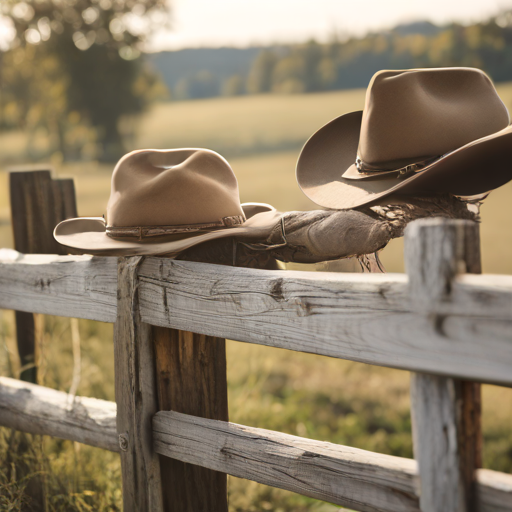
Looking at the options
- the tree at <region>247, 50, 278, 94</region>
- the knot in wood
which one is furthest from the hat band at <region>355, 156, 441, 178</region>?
the tree at <region>247, 50, 278, 94</region>

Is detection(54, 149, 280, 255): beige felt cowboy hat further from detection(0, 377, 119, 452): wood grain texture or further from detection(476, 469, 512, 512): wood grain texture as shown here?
detection(476, 469, 512, 512): wood grain texture

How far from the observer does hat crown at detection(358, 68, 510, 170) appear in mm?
1624

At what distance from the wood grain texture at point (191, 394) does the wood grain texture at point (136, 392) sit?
4cm

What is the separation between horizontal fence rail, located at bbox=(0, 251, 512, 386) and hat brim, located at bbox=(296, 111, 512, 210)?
1.30 feet

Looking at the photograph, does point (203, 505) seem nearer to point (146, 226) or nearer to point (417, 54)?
point (146, 226)

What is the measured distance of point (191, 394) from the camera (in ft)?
6.16

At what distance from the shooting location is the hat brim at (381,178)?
4.79ft

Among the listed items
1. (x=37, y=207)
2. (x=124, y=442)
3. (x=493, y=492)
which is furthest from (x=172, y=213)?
(x=37, y=207)

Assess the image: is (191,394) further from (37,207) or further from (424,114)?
(37,207)

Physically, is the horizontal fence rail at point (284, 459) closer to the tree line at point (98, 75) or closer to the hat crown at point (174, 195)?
the hat crown at point (174, 195)

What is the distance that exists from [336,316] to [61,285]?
115cm

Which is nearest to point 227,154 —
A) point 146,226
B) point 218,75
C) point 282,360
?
point 218,75

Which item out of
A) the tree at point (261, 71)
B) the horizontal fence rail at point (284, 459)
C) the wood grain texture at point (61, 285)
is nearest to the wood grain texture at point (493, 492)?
the horizontal fence rail at point (284, 459)

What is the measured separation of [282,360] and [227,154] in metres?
14.2
